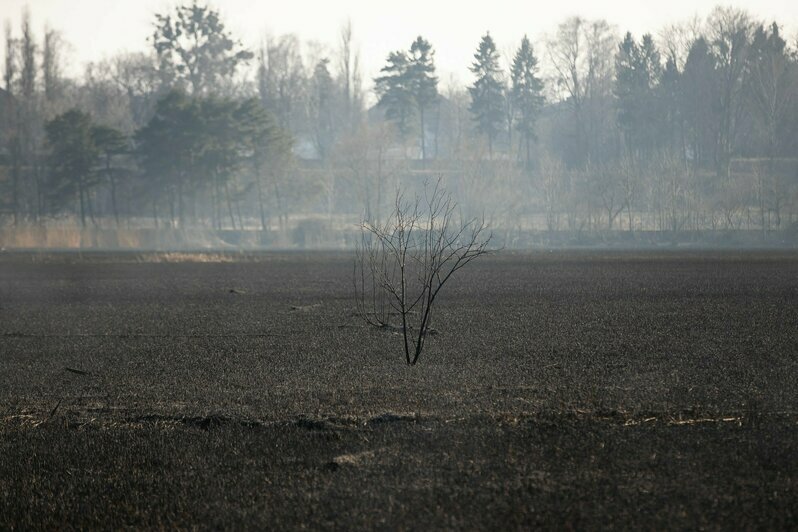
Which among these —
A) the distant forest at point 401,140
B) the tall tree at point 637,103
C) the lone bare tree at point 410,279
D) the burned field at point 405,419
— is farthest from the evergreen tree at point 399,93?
the burned field at point 405,419

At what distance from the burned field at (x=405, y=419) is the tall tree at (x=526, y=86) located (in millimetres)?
72299

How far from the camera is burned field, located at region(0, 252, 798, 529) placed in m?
8.10

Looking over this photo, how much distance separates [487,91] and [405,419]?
8582cm

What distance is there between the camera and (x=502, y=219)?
76250 mm

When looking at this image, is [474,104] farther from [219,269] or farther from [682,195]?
[219,269]

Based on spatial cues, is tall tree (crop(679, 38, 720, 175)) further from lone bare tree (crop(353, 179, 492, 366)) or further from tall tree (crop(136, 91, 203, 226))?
lone bare tree (crop(353, 179, 492, 366))

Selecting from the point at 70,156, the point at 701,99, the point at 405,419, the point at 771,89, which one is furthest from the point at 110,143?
the point at 405,419

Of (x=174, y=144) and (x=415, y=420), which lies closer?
(x=415, y=420)

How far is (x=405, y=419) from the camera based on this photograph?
11.1m

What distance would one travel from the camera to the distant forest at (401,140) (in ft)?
235

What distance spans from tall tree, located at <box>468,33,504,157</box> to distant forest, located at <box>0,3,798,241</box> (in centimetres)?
19

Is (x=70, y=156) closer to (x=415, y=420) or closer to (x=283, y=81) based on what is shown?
(x=283, y=81)

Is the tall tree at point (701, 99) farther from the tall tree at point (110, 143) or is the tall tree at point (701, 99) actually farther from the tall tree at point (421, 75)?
the tall tree at point (110, 143)

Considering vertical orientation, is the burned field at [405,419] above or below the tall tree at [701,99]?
below
